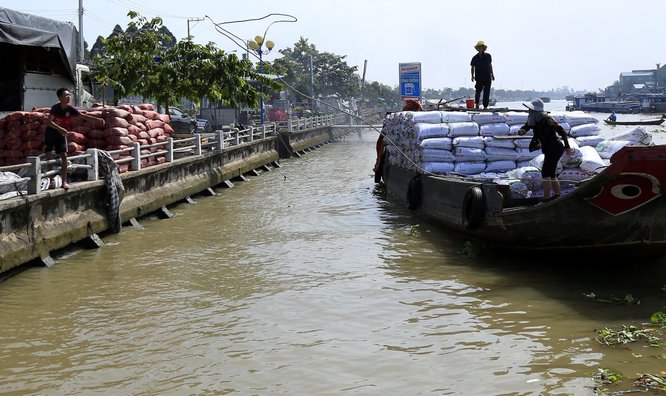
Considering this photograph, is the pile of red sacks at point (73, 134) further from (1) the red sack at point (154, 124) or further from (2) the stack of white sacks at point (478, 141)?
(2) the stack of white sacks at point (478, 141)

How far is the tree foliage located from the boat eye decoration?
55.2 feet

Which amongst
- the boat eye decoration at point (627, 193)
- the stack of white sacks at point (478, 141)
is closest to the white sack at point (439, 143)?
the stack of white sacks at point (478, 141)

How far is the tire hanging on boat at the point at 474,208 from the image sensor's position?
10.5m

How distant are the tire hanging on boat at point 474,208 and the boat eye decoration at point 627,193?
6.31ft

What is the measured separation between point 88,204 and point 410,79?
71.5ft

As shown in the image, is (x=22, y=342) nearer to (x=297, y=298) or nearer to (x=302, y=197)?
(x=297, y=298)

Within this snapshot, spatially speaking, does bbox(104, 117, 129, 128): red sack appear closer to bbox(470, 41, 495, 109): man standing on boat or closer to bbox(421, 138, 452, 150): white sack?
bbox(421, 138, 452, 150): white sack

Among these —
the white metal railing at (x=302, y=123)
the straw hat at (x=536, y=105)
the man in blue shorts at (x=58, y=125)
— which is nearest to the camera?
the straw hat at (x=536, y=105)

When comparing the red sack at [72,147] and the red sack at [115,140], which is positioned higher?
the red sack at [115,140]

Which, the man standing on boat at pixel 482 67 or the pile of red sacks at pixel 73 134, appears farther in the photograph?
the man standing on boat at pixel 482 67

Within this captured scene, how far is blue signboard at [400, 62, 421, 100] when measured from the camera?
31.9 metres

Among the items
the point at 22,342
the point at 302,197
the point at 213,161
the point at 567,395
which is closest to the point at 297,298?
the point at 22,342

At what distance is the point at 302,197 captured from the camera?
19.3 metres

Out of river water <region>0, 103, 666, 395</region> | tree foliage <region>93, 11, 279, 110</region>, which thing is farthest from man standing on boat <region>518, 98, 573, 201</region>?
tree foliage <region>93, 11, 279, 110</region>
